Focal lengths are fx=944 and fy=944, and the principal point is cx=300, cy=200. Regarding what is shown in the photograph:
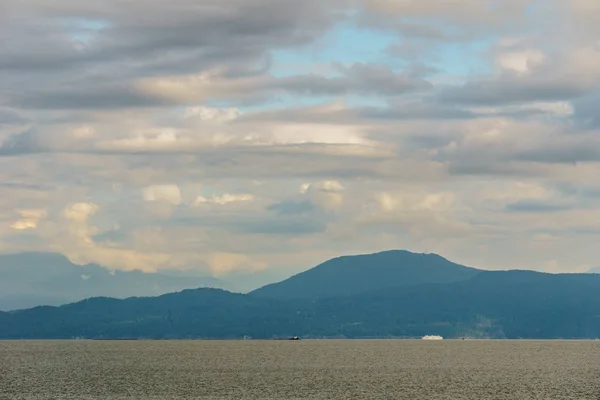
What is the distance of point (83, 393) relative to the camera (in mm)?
197875

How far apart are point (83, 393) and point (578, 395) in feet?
339

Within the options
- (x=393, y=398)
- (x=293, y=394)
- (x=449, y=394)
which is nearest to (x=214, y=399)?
(x=293, y=394)

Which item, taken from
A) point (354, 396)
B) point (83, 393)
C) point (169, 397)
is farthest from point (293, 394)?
point (83, 393)

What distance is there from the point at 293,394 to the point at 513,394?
46.7 metres

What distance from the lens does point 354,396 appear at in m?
194

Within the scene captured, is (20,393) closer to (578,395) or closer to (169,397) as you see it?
(169,397)

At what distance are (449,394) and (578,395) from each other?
87.2ft

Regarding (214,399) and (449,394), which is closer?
(214,399)

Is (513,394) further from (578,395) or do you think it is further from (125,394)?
(125,394)

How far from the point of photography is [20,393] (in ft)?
643

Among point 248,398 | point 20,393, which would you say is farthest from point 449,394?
point 20,393

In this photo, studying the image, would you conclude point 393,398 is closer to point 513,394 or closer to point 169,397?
point 513,394

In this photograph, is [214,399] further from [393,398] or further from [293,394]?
[393,398]

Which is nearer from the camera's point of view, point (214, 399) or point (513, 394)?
point (214, 399)
